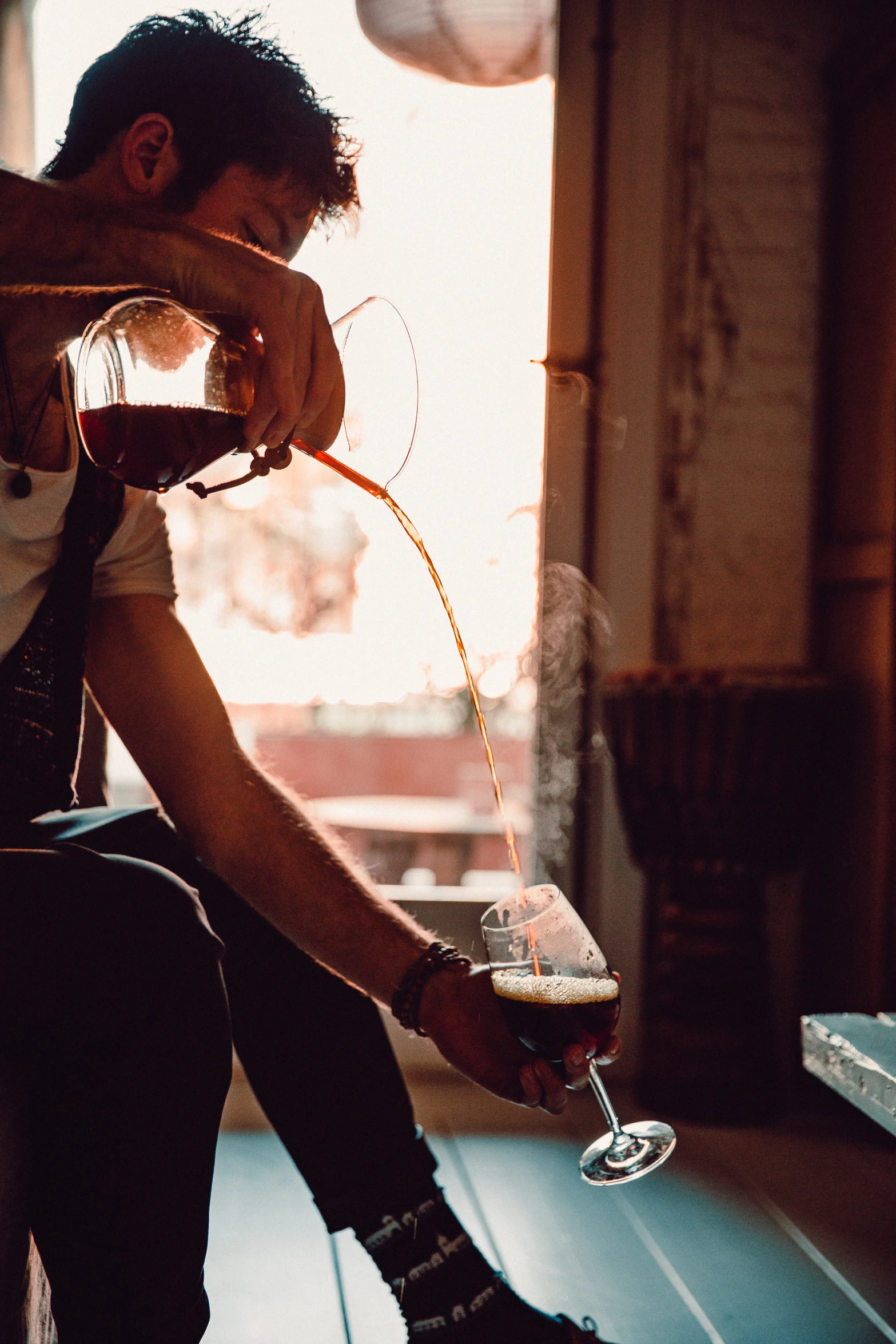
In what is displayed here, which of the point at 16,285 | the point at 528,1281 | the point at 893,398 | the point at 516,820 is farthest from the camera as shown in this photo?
the point at 516,820

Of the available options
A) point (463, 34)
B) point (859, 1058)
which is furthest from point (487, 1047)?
point (463, 34)

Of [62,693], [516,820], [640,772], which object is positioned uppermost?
[62,693]

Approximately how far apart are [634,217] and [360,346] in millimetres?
1584

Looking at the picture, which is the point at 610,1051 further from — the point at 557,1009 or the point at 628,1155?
the point at 628,1155

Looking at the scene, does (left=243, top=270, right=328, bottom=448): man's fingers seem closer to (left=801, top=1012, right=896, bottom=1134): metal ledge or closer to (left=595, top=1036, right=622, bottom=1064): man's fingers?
(left=595, top=1036, right=622, bottom=1064): man's fingers

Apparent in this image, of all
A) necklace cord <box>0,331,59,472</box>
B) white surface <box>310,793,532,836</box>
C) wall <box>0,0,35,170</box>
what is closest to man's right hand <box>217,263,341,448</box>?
necklace cord <box>0,331,59,472</box>

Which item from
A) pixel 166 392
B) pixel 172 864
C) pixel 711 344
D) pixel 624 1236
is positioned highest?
pixel 711 344

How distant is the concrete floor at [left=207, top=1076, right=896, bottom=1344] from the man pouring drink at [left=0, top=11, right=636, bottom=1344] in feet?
1.06

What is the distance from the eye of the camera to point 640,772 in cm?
212

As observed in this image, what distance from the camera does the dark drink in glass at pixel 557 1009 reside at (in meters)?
0.88

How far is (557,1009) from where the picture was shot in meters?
0.88

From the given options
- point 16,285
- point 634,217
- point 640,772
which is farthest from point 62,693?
point 634,217

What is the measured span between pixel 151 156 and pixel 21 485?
36cm

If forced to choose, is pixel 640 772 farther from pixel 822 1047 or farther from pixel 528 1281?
pixel 822 1047
